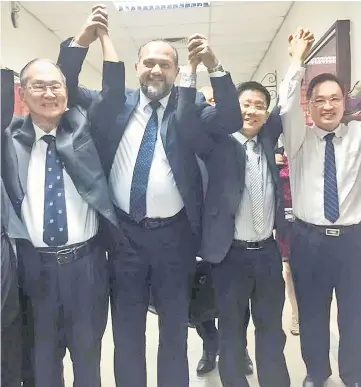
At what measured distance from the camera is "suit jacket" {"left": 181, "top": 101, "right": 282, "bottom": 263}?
6.14 feet

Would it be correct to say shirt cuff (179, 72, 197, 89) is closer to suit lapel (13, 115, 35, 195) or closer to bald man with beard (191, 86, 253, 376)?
suit lapel (13, 115, 35, 195)

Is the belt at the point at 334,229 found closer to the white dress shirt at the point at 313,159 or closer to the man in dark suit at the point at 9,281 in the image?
the white dress shirt at the point at 313,159

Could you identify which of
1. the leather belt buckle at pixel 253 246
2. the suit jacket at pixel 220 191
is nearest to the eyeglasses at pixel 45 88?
the suit jacket at pixel 220 191

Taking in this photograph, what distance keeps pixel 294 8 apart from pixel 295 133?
2.95 meters

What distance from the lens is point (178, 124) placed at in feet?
5.94

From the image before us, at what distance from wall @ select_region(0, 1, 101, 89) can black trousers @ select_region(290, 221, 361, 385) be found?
251 cm

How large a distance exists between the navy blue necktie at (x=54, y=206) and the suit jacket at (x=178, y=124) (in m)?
0.21

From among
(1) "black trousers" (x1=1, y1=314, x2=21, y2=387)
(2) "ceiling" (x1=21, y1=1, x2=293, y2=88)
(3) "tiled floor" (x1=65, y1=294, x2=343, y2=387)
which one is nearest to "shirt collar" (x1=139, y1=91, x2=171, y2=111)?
(1) "black trousers" (x1=1, y1=314, x2=21, y2=387)

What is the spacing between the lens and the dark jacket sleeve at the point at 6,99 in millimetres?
1718

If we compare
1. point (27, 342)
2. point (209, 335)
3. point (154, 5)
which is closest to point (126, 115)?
point (27, 342)

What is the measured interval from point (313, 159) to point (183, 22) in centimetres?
338

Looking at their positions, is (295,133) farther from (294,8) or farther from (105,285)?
(294,8)

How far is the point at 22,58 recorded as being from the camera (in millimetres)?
4332

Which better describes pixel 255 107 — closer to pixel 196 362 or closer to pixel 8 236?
pixel 8 236
